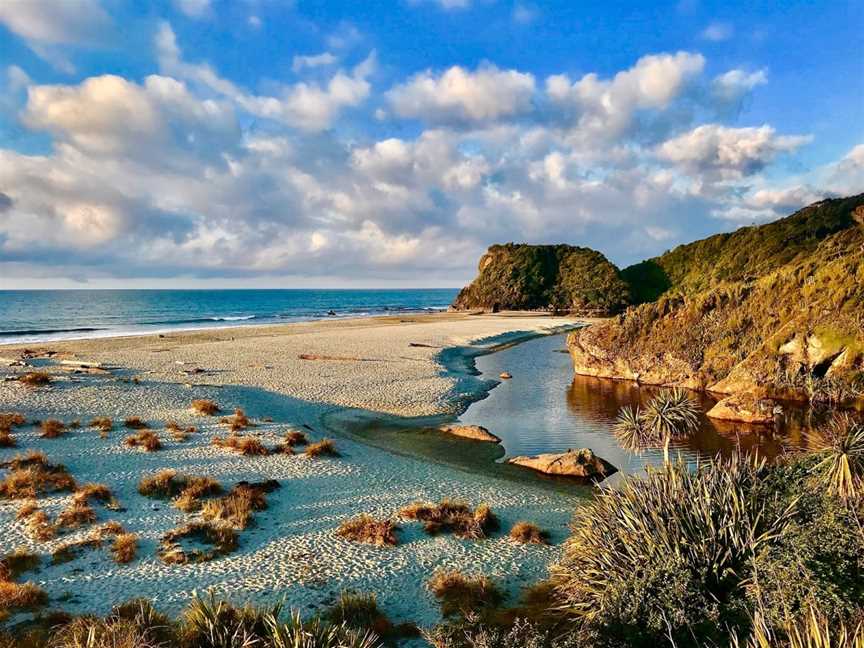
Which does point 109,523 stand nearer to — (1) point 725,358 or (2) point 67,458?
(2) point 67,458

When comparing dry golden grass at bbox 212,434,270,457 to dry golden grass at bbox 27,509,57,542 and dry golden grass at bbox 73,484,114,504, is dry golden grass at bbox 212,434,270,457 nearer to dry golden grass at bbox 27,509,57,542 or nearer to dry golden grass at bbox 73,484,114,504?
dry golden grass at bbox 73,484,114,504

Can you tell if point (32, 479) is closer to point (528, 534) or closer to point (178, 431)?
point (178, 431)

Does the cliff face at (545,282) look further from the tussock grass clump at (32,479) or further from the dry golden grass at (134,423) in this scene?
the tussock grass clump at (32,479)

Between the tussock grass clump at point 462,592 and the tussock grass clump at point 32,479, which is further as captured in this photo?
the tussock grass clump at point 32,479

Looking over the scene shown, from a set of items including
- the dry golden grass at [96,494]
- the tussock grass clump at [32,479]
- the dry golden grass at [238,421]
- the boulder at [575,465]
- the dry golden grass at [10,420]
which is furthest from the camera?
the dry golden grass at [238,421]

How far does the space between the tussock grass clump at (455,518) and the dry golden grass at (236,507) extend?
488 centimetres

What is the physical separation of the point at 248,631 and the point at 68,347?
214ft

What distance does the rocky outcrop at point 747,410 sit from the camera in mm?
30688

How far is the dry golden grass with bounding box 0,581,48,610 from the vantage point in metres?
11.6

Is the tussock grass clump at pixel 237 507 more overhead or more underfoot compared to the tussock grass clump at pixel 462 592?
more overhead

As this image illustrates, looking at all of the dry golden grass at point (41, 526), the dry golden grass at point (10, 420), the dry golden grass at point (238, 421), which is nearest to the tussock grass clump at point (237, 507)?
the dry golden grass at point (41, 526)

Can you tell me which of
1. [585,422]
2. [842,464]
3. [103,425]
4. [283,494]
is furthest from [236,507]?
[585,422]

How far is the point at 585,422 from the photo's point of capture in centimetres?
3269

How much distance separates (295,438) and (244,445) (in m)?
2.70
